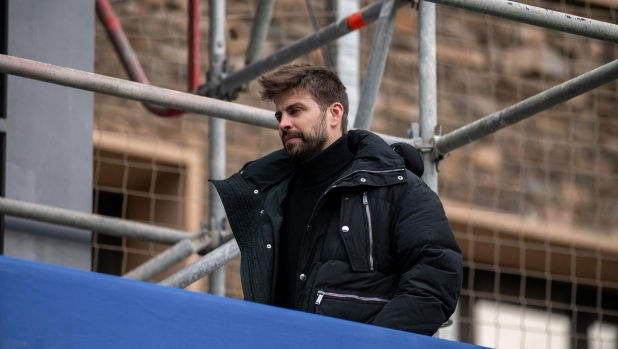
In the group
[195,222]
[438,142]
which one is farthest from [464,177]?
[438,142]

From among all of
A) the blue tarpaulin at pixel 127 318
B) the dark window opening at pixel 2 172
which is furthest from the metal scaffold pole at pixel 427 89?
the blue tarpaulin at pixel 127 318

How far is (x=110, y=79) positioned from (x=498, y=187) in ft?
14.5

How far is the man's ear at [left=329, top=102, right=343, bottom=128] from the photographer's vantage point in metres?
3.17

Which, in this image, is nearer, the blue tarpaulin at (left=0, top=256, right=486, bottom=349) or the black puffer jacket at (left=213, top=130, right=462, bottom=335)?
the blue tarpaulin at (left=0, top=256, right=486, bottom=349)

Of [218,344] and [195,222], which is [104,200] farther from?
[218,344]

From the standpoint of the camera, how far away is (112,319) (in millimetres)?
2236

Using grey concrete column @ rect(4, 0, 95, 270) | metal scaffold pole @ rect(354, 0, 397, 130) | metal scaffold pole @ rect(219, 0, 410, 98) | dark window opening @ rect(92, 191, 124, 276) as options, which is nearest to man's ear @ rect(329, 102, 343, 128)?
metal scaffold pole @ rect(354, 0, 397, 130)

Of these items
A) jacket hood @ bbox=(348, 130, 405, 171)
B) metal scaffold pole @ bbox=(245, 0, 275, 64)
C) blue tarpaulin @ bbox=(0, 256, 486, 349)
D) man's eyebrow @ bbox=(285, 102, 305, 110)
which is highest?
metal scaffold pole @ bbox=(245, 0, 275, 64)

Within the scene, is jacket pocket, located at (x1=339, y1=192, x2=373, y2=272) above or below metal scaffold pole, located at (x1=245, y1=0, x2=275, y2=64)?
below

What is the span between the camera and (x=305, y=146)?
3.09 metres

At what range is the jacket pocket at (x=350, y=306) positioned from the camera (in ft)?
9.01

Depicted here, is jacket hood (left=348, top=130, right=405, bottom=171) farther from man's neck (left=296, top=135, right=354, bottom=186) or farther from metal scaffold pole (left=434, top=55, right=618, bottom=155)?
metal scaffold pole (left=434, top=55, right=618, bottom=155)

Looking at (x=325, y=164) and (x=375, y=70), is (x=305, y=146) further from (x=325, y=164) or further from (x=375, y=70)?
(x=375, y=70)

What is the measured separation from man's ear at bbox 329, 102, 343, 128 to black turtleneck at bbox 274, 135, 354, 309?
0.18 feet
